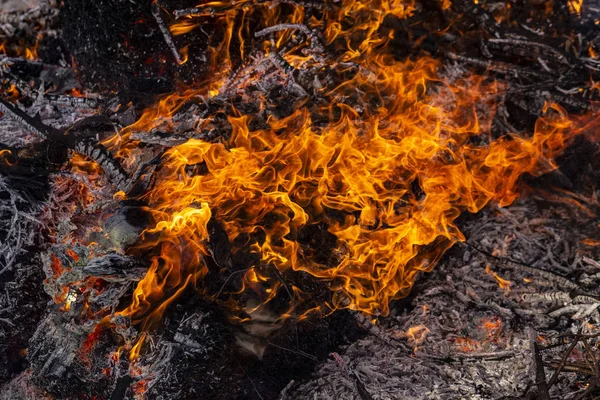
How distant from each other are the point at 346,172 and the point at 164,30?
7.42 ft

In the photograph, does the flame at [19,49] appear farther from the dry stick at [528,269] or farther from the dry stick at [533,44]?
the dry stick at [528,269]

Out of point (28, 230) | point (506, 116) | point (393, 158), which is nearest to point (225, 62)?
point (393, 158)

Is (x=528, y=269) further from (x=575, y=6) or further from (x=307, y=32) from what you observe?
(x=575, y=6)

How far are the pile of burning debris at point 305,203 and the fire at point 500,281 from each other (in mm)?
26

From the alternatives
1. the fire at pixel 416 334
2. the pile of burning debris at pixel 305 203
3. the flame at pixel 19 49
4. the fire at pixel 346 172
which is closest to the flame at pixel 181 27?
the pile of burning debris at pixel 305 203

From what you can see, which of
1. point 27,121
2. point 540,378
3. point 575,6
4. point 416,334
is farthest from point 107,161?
point 575,6

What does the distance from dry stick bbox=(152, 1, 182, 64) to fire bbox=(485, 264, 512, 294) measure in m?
3.30

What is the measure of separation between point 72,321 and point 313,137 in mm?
2156

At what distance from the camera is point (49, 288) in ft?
11.7

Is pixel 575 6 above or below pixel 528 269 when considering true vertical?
above

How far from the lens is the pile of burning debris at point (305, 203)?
3.44 metres

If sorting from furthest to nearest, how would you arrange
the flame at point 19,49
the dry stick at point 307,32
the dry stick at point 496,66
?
1. the flame at point 19,49
2. the dry stick at point 496,66
3. the dry stick at point 307,32

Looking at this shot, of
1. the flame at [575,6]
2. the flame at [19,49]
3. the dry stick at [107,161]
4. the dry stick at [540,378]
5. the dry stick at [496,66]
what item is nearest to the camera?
the dry stick at [540,378]

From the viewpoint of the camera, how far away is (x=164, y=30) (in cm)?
484
